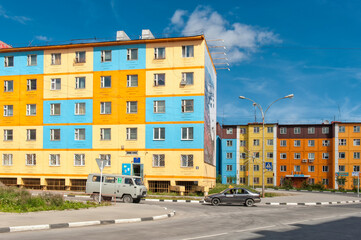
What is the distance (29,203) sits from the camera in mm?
19031

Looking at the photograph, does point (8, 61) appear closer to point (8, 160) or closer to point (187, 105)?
point (8, 160)

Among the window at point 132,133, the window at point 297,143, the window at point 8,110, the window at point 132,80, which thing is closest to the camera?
the window at point 132,133

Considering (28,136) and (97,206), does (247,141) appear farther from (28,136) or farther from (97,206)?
(97,206)

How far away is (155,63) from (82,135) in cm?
1130

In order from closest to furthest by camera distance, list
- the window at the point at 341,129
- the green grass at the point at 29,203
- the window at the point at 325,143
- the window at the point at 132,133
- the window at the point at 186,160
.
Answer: the green grass at the point at 29,203 → the window at the point at 186,160 → the window at the point at 132,133 → the window at the point at 341,129 → the window at the point at 325,143

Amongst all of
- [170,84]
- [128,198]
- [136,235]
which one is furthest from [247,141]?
[136,235]

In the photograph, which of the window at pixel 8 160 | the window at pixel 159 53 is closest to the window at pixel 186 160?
the window at pixel 159 53

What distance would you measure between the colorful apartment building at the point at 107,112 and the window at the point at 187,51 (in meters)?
0.11

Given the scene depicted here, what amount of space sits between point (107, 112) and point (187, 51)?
35.8 ft

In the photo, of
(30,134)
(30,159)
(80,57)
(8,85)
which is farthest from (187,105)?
(8,85)

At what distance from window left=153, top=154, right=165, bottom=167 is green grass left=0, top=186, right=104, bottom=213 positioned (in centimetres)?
2092

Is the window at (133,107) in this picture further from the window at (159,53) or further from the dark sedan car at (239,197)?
the dark sedan car at (239,197)

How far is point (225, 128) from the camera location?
3460 inches

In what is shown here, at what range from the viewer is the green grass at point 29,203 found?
17.7 metres
